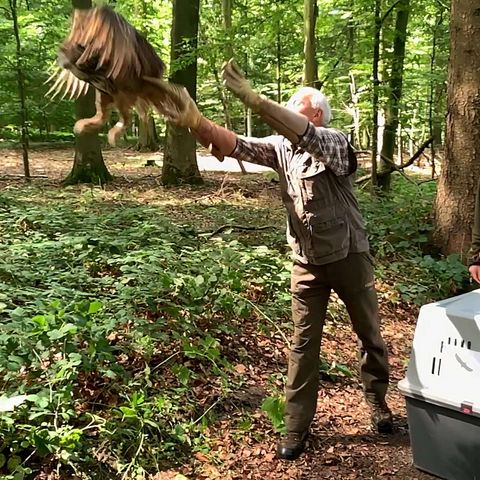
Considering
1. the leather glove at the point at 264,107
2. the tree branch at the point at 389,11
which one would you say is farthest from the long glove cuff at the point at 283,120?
the tree branch at the point at 389,11

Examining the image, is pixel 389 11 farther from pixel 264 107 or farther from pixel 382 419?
pixel 264 107

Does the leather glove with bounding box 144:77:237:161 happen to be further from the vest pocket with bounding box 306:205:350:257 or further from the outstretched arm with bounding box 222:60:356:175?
the vest pocket with bounding box 306:205:350:257

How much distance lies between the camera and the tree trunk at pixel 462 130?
5.98 metres

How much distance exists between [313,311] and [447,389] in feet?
3.12

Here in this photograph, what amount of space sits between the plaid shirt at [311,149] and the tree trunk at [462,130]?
3440 millimetres

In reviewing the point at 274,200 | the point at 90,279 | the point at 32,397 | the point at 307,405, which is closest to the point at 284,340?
the point at 307,405

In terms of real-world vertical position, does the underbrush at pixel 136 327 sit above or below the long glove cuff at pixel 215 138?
below

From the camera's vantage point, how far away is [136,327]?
3.85 meters

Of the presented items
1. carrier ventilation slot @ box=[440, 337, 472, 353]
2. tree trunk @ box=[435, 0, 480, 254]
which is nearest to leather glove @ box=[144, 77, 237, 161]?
carrier ventilation slot @ box=[440, 337, 472, 353]

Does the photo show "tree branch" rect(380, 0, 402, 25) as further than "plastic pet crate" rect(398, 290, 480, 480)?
Yes

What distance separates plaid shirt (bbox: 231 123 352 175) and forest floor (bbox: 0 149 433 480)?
159cm

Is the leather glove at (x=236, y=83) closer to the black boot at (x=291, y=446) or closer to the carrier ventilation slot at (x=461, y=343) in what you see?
the carrier ventilation slot at (x=461, y=343)

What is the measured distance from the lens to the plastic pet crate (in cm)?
252

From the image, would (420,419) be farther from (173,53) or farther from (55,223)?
(173,53)
